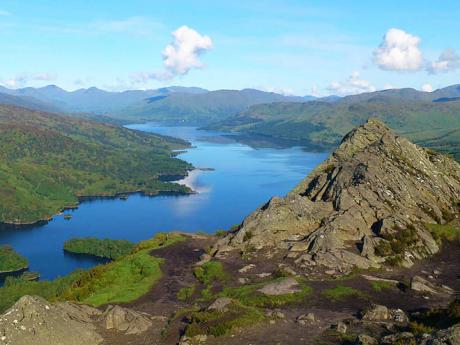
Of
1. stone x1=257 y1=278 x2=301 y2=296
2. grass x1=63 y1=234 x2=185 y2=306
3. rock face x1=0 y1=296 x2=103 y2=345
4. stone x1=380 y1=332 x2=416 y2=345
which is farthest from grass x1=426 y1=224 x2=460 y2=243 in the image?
rock face x1=0 y1=296 x2=103 y2=345

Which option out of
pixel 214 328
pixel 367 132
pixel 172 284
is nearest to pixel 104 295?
pixel 172 284

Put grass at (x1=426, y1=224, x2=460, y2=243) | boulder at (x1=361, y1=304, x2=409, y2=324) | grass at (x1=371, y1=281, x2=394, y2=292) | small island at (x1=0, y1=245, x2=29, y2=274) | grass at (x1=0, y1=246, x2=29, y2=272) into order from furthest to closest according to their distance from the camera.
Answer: grass at (x1=0, y1=246, x2=29, y2=272), small island at (x1=0, y1=245, x2=29, y2=274), grass at (x1=426, y1=224, x2=460, y2=243), grass at (x1=371, y1=281, x2=394, y2=292), boulder at (x1=361, y1=304, x2=409, y2=324)

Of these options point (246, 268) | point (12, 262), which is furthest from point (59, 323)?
point (12, 262)

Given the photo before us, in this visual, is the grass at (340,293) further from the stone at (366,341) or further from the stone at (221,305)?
the stone at (366,341)

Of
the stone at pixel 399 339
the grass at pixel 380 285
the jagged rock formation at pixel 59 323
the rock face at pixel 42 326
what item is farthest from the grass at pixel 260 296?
the stone at pixel 399 339

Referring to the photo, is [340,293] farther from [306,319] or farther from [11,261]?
[11,261]

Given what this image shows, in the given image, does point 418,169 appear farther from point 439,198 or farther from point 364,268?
point 364,268

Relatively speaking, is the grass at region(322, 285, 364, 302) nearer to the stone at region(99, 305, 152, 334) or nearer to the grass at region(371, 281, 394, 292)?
the grass at region(371, 281, 394, 292)
